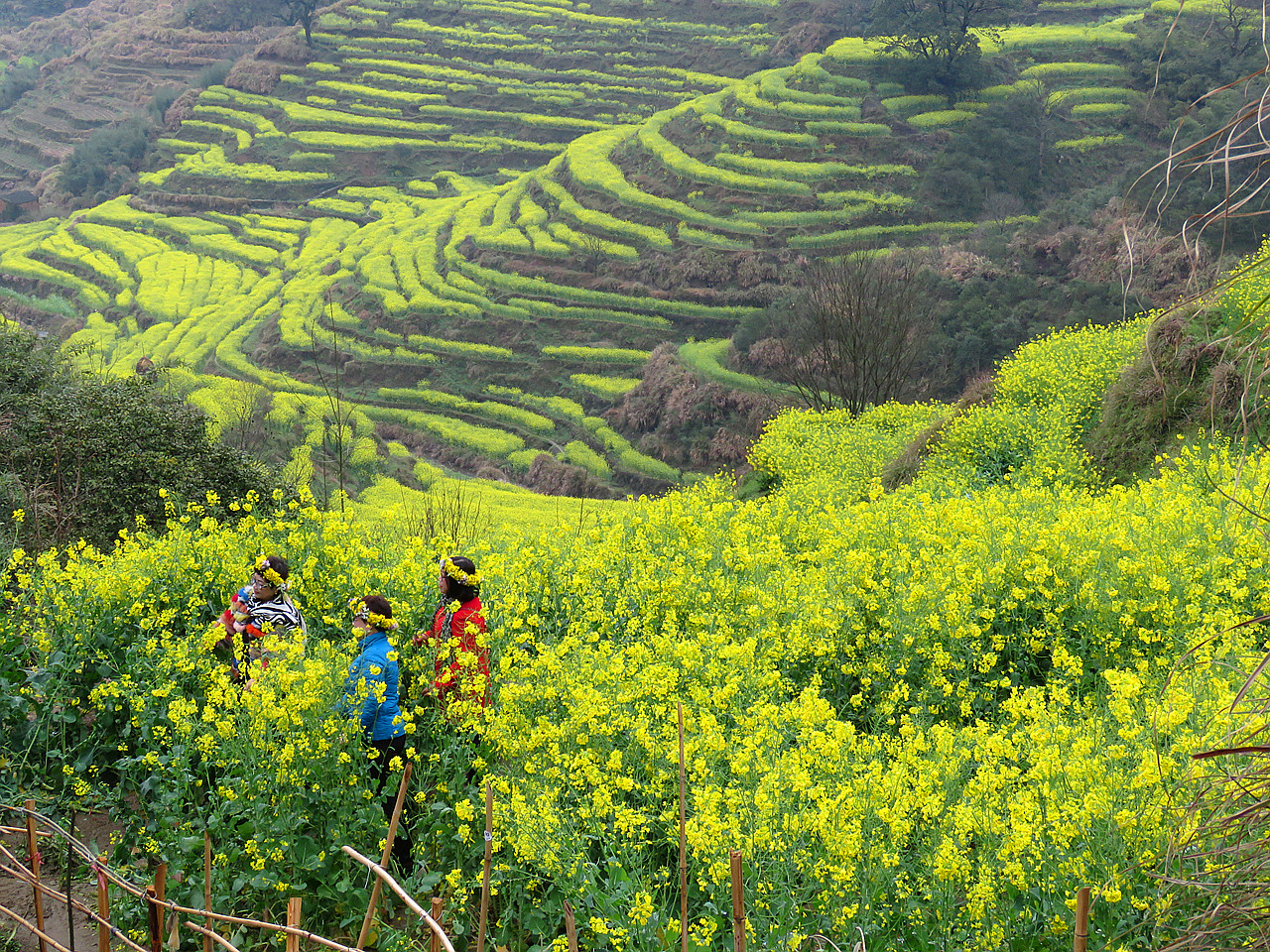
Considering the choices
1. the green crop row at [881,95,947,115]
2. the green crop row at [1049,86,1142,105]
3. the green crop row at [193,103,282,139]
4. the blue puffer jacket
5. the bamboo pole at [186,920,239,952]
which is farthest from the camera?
the green crop row at [193,103,282,139]

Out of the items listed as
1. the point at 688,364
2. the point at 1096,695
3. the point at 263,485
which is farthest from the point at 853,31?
the point at 1096,695

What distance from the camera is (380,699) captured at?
171 inches

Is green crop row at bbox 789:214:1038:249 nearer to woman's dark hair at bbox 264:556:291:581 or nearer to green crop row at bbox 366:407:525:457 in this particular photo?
green crop row at bbox 366:407:525:457

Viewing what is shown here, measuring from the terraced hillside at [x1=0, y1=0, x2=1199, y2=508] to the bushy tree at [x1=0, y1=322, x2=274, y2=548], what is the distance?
13209 millimetres

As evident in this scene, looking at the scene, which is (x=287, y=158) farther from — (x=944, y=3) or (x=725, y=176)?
(x=944, y=3)

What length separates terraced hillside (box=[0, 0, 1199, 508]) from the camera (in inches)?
1353

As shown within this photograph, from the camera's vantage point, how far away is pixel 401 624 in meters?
5.48

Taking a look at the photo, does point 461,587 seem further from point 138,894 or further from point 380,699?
point 138,894

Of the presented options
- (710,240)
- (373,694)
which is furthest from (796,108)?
(373,694)

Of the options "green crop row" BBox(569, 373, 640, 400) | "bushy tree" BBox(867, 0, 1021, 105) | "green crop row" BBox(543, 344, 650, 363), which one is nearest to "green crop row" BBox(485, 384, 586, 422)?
"green crop row" BBox(569, 373, 640, 400)

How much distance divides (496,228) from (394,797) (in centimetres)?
4026

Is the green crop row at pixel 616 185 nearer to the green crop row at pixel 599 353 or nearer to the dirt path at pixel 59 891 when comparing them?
the green crop row at pixel 599 353

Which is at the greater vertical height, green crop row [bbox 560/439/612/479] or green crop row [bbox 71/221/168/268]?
green crop row [bbox 71/221/168/268]

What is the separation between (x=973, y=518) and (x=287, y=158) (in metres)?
55.7
